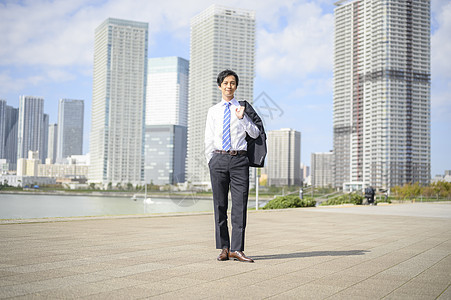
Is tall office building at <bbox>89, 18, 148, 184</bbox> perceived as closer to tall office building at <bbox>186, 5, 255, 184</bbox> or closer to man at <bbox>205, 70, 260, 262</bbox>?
tall office building at <bbox>186, 5, 255, 184</bbox>

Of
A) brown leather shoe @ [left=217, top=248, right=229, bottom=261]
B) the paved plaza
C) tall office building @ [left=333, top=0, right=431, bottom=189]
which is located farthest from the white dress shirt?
tall office building @ [left=333, top=0, right=431, bottom=189]

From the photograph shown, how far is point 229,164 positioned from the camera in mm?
4691

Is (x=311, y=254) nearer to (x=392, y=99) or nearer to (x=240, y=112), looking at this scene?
(x=240, y=112)

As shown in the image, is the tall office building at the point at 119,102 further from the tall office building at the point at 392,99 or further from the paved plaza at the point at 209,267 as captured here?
the paved plaza at the point at 209,267

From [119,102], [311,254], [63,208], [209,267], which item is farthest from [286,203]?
[119,102]

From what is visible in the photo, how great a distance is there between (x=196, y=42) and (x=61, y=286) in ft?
606

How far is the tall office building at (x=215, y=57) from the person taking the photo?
559 feet

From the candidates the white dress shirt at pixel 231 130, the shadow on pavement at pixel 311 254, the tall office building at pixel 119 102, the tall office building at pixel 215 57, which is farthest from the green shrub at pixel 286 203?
the tall office building at pixel 119 102

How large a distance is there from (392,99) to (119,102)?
10689 centimetres

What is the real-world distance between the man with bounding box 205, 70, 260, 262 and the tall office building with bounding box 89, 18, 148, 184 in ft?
567

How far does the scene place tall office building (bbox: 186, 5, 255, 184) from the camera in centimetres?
17050

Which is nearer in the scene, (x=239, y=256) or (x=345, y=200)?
(x=239, y=256)

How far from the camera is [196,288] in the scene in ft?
10.4

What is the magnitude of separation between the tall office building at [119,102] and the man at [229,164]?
17281 cm
